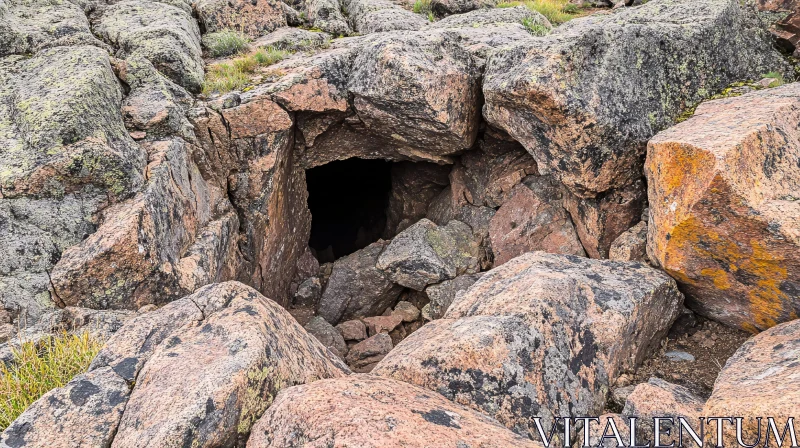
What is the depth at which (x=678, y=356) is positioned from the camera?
5.63 metres

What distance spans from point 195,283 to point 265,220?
275 cm

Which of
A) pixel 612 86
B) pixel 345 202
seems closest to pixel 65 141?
pixel 612 86

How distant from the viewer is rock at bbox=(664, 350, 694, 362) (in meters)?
5.57

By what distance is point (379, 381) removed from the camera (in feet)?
13.4

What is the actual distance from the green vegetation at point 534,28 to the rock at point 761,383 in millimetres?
6712

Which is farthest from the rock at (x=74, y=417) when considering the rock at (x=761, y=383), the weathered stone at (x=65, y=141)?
the rock at (x=761, y=383)

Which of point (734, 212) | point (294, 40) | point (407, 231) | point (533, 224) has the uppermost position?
point (294, 40)

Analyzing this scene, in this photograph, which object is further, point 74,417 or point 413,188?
point 413,188

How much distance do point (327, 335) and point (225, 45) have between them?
593cm

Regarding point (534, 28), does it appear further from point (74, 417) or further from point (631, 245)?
point (74, 417)

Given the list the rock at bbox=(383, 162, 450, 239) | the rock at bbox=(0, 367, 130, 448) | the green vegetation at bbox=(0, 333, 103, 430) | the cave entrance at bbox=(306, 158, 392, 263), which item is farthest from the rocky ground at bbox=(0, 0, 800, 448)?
the cave entrance at bbox=(306, 158, 392, 263)

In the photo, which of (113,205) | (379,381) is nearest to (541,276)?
(379,381)

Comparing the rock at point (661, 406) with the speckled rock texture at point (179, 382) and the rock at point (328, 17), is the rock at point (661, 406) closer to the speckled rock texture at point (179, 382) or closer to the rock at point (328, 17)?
the speckled rock texture at point (179, 382)

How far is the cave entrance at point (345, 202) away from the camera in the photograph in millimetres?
16203
